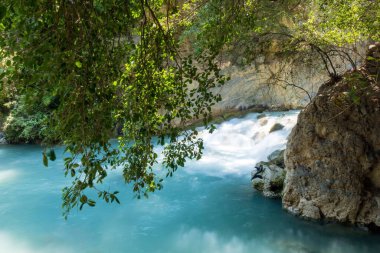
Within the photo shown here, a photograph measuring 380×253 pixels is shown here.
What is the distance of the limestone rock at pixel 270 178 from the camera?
25.3 ft

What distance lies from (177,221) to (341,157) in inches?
141

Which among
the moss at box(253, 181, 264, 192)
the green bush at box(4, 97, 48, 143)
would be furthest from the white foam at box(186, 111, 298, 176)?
the green bush at box(4, 97, 48, 143)

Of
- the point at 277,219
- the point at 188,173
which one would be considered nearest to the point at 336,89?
the point at 277,219

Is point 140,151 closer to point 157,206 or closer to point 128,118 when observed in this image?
point 128,118

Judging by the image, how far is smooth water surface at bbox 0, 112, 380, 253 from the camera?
610 centimetres

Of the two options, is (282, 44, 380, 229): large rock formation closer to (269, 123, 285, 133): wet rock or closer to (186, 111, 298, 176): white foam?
(186, 111, 298, 176): white foam

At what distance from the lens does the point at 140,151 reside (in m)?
2.92

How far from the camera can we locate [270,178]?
7863 mm

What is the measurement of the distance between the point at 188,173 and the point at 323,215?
4.82m

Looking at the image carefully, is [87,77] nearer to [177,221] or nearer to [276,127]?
[177,221]

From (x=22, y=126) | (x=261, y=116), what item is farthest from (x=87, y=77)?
(x=22, y=126)

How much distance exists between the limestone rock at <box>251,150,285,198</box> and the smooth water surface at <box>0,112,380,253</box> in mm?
215

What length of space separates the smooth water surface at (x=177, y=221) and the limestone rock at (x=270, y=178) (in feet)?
0.71

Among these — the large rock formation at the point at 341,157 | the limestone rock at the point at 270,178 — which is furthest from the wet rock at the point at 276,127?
the large rock formation at the point at 341,157
